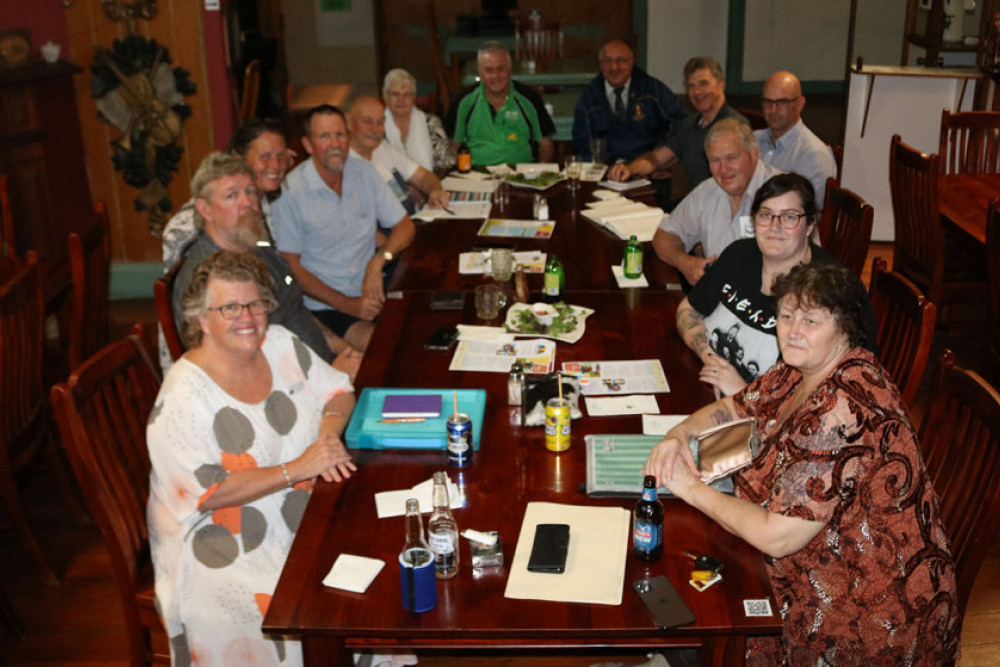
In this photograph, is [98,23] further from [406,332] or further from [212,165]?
[406,332]

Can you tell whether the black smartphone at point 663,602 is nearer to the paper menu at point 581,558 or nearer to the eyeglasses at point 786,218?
the paper menu at point 581,558

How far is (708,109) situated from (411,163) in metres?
1.59

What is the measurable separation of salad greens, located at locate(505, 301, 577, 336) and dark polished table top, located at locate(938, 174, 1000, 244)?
1944mm

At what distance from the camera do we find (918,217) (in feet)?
14.0

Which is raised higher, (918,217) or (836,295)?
(836,295)

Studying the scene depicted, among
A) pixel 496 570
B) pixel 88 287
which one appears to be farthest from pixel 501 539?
pixel 88 287

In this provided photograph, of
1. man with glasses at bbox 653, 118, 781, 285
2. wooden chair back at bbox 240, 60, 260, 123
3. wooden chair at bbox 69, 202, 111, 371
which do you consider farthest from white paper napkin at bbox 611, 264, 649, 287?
wooden chair back at bbox 240, 60, 260, 123

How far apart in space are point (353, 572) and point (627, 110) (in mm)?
4198

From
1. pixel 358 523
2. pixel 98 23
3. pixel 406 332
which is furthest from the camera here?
pixel 98 23

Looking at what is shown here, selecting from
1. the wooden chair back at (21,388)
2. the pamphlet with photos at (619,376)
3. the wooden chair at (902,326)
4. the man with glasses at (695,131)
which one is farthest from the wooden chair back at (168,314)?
the man with glasses at (695,131)

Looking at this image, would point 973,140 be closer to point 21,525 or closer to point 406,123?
point 406,123

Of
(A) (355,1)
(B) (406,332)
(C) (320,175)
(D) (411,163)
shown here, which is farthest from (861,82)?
(A) (355,1)

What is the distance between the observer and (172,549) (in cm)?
225

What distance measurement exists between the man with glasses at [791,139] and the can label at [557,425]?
2671mm
